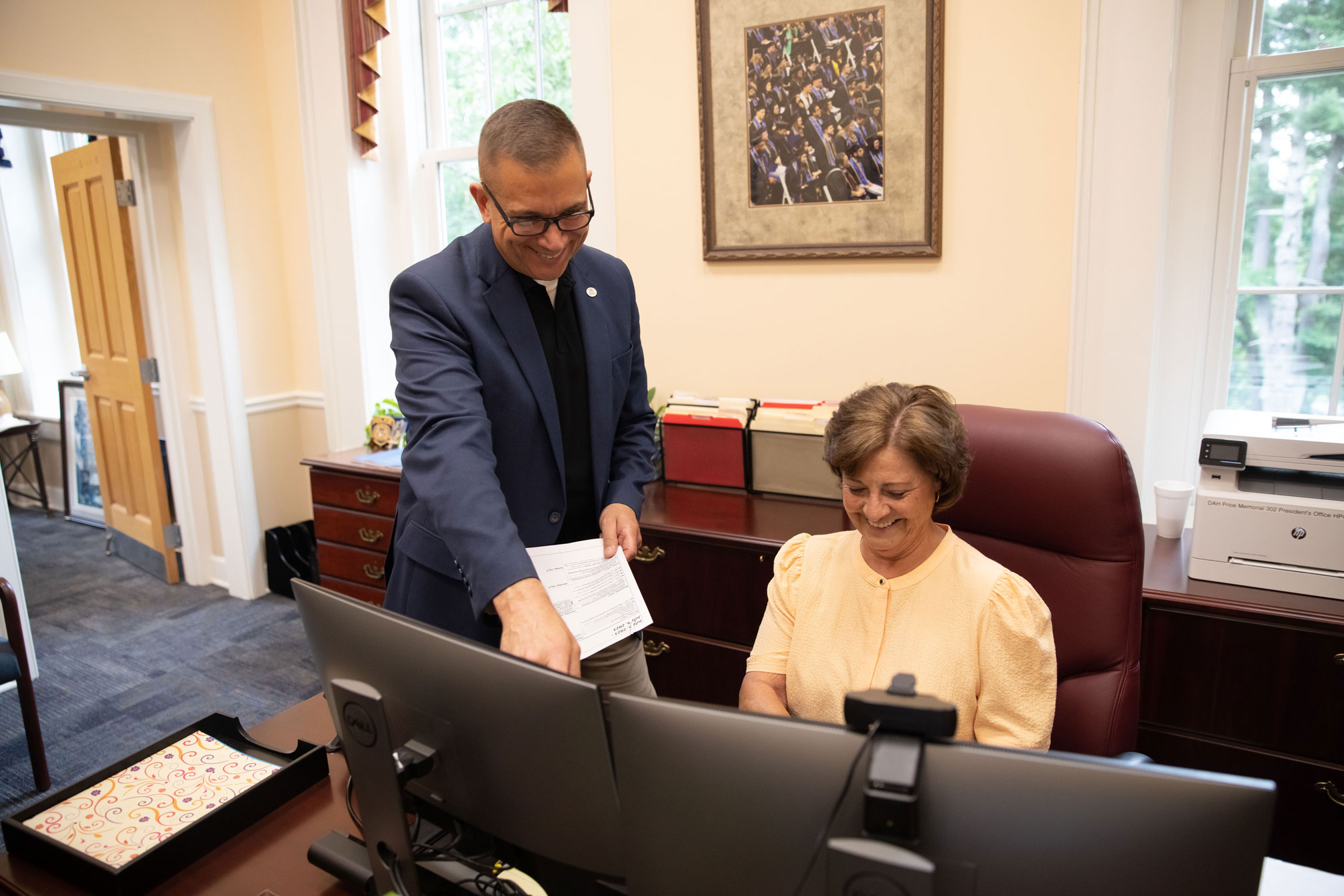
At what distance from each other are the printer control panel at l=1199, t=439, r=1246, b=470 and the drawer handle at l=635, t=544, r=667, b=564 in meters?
1.34

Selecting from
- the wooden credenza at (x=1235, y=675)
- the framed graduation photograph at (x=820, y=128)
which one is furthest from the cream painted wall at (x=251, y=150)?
the wooden credenza at (x=1235, y=675)

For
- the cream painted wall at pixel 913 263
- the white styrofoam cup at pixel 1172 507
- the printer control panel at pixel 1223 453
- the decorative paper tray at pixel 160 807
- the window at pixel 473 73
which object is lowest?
the decorative paper tray at pixel 160 807

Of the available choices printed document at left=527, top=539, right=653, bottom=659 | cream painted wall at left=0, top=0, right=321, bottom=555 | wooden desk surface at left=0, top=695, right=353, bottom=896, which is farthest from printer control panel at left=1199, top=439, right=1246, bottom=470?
cream painted wall at left=0, top=0, right=321, bottom=555

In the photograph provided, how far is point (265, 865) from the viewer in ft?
3.77

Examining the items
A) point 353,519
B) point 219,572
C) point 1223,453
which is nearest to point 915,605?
point 1223,453

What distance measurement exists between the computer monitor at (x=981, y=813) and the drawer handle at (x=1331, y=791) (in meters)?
1.53

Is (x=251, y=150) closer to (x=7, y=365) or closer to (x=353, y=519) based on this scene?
(x=353, y=519)

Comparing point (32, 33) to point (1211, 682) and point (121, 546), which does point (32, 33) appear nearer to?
point (121, 546)

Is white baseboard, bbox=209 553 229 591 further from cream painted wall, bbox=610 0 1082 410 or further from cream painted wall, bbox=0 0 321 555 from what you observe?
cream painted wall, bbox=610 0 1082 410

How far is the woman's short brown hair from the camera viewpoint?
1340 millimetres

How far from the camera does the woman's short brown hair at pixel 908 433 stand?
4.40 ft

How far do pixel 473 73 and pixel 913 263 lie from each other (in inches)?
85.8

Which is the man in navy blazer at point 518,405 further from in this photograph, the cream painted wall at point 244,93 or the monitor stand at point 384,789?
the cream painted wall at point 244,93

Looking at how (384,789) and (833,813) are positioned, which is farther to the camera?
(384,789)
